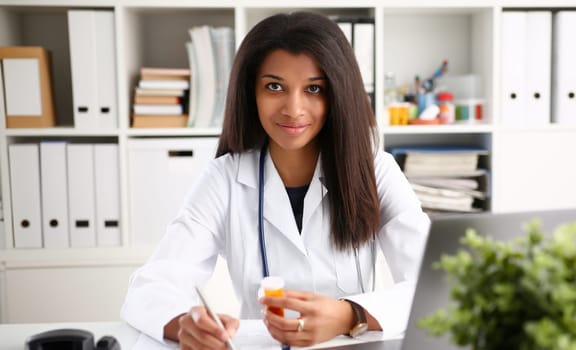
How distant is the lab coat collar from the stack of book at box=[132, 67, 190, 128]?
1.00 metres

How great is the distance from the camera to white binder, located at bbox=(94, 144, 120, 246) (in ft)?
7.81

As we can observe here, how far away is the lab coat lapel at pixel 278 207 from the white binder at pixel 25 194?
4.19ft

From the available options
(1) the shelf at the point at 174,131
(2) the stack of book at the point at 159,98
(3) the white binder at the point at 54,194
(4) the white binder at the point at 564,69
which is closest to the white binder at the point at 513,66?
(4) the white binder at the point at 564,69

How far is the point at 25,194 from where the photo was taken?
2.38m

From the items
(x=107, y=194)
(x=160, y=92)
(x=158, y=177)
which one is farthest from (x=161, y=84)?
(x=107, y=194)

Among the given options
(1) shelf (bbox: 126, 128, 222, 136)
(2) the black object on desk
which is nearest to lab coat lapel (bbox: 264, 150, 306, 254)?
(2) the black object on desk

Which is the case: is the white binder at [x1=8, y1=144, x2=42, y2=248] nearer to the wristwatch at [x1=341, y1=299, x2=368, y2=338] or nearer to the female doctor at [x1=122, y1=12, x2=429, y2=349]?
the female doctor at [x1=122, y1=12, x2=429, y2=349]

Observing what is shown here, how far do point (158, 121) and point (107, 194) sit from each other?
0.34 meters

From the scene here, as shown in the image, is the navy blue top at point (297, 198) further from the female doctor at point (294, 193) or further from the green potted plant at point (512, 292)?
the green potted plant at point (512, 292)

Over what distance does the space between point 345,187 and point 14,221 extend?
156cm

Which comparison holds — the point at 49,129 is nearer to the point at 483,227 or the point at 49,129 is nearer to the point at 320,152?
the point at 320,152

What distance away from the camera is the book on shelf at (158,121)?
7.86 ft

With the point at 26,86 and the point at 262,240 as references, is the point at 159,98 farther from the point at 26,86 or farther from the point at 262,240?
the point at 262,240

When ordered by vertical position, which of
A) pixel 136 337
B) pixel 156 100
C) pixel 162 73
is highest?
pixel 162 73
